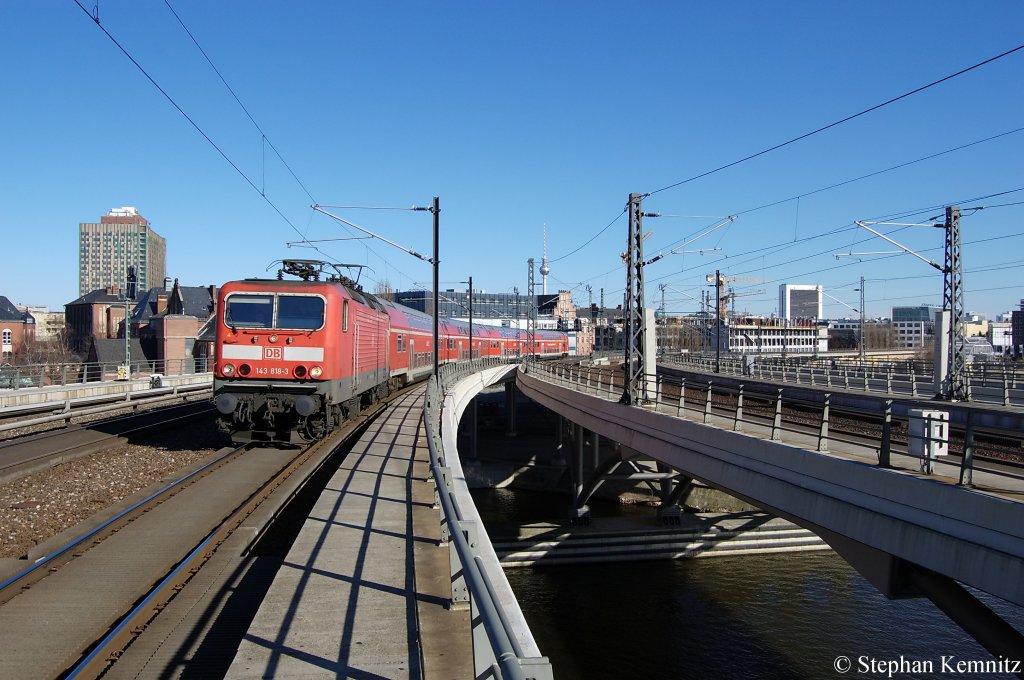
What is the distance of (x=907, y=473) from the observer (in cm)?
962

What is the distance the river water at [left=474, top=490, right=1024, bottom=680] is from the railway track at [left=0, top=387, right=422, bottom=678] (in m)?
9.61

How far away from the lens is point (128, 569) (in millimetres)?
9219

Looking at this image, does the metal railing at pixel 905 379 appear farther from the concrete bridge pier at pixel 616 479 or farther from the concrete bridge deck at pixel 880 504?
the concrete bridge deck at pixel 880 504

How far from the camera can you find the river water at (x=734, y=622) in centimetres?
1878

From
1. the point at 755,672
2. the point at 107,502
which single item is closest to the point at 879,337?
the point at 755,672

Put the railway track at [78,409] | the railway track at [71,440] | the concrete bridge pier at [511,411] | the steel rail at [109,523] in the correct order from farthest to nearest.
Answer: the concrete bridge pier at [511,411]
the railway track at [78,409]
the railway track at [71,440]
the steel rail at [109,523]

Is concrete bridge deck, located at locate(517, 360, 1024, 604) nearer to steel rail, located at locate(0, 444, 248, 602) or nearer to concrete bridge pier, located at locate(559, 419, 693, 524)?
steel rail, located at locate(0, 444, 248, 602)

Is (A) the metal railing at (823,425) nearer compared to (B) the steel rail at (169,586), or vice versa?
(B) the steel rail at (169,586)

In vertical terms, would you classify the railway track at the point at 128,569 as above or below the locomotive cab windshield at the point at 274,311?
below

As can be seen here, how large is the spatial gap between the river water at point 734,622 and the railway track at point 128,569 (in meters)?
9.61

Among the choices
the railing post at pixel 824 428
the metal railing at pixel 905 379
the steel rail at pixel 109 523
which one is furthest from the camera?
the metal railing at pixel 905 379

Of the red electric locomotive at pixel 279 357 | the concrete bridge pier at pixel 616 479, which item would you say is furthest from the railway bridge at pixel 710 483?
the concrete bridge pier at pixel 616 479

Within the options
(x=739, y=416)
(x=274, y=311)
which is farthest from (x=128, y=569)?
(x=739, y=416)

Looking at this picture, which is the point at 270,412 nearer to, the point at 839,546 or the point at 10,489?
the point at 10,489
